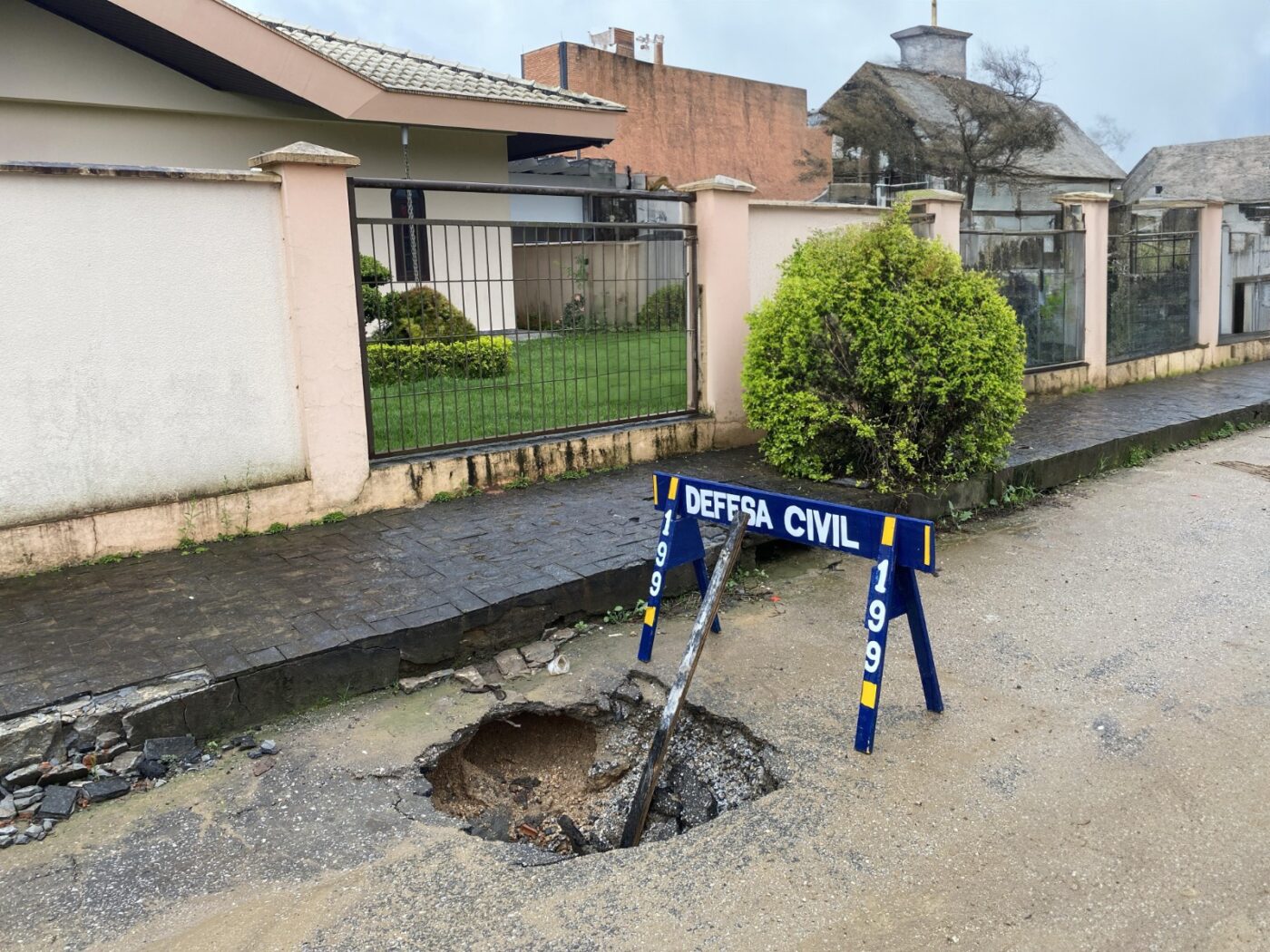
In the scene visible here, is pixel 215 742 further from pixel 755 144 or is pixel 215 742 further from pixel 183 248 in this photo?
A: pixel 755 144

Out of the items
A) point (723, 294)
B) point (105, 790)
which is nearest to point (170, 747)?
point (105, 790)

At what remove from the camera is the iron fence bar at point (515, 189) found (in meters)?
5.93

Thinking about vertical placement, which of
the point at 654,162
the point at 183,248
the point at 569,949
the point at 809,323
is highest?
the point at 654,162

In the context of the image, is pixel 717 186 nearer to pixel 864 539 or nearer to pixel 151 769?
pixel 864 539

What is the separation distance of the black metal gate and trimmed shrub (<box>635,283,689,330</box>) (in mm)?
11

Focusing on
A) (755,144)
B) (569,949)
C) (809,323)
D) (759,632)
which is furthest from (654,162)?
(569,949)

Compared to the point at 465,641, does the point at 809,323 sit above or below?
above

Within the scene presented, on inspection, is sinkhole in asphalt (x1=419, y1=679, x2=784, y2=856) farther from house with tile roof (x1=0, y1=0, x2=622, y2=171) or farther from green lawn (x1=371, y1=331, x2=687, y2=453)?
house with tile roof (x1=0, y1=0, x2=622, y2=171)

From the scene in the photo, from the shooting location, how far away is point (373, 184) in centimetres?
598

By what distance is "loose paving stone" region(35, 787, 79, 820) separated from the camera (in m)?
3.36

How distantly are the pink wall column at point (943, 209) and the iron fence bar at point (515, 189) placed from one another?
2.86 metres

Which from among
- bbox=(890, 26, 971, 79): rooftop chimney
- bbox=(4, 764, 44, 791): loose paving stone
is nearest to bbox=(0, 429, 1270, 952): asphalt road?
bbox=(4, 764, 44, 791): loose paving stone

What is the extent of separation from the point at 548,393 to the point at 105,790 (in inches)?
181

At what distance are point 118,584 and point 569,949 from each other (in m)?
3.40
